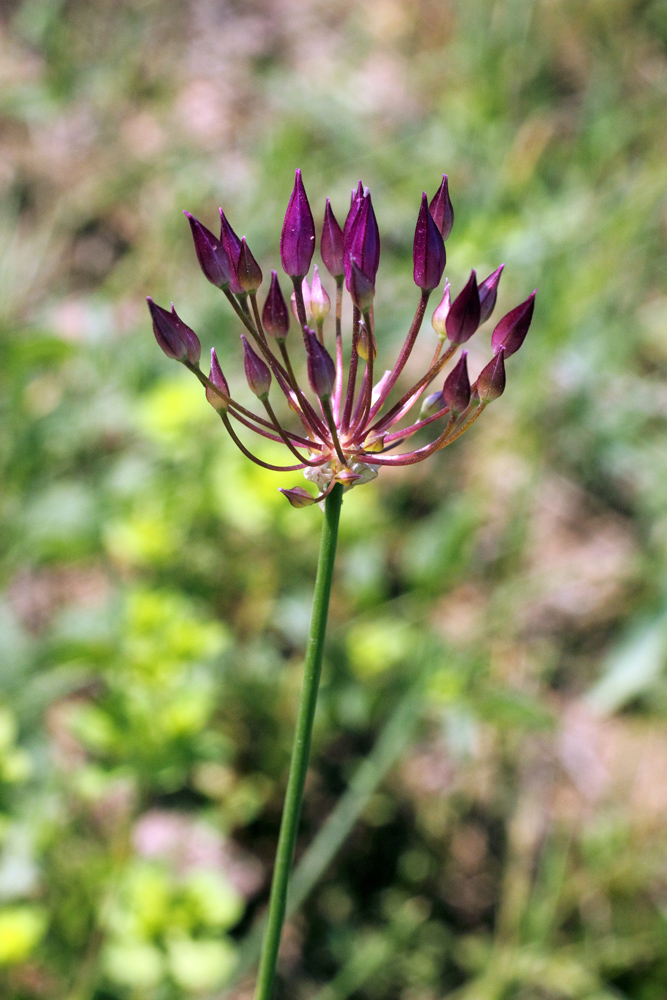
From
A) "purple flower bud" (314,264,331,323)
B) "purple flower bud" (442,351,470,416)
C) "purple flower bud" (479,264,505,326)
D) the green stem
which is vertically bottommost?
the green stem

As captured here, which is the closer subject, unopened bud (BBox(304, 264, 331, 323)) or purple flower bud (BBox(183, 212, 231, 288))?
purple flower bud (BBox(183, 212, 231, 288))

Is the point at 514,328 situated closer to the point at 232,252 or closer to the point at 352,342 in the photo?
the point at 352,342

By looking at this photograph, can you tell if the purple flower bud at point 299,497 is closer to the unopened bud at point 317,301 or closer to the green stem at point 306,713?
the green stem at point 306,713

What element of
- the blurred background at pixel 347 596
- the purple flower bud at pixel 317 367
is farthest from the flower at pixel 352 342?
the blurred background at pixel 347 596

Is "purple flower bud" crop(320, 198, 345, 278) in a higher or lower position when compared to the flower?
higher

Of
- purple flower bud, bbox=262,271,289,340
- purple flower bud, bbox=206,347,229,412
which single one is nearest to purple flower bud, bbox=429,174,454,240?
purple flower bud, bbox=262,271,289,340

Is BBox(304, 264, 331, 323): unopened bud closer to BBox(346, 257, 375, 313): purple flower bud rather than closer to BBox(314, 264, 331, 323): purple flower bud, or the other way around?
BBox(314, 264, 331, 323): purple flower bud

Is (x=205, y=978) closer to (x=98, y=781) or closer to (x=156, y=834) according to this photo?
(x=98, y=781)

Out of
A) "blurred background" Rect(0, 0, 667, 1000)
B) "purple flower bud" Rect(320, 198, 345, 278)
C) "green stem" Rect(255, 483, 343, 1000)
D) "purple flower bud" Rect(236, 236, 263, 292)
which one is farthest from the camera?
"blurred background" Rect(0, 0, 667, 1000)
